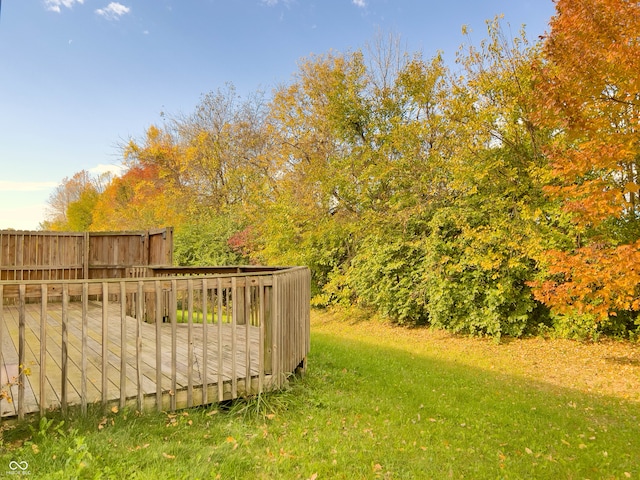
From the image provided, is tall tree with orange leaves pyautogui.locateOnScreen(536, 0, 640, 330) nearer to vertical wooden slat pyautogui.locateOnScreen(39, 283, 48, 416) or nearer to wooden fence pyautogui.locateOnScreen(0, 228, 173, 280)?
vertical wooden slat pyautogui.locateOnScreen(39, 283, 48, 416)

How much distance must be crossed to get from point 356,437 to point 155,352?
7.93 feet

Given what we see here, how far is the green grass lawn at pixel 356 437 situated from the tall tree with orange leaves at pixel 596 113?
195 centimetres

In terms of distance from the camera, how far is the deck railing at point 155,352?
294 cm

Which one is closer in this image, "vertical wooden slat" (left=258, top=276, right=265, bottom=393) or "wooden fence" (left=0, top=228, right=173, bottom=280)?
"vertical wooden slat" (left=258, top=276, right=265, bottom=393)

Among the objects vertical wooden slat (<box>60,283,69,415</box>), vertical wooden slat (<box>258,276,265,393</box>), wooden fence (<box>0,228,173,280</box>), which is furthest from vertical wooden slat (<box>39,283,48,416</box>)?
wooden fence (<box>0,228,173,280</box>)

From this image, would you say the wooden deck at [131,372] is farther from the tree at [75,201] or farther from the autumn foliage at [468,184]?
the tree at [75,201]

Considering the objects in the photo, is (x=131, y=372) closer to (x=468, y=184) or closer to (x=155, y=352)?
(x=155, y=352)

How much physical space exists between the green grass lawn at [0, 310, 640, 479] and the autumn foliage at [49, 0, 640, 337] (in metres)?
3.02

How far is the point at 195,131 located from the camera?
71.6 ft

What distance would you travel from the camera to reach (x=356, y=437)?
3418 millimetres

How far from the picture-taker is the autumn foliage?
6.49 m

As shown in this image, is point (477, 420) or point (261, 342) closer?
point (261, 342)

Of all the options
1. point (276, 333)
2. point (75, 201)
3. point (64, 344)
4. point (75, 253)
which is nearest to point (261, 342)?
point (276, 333)

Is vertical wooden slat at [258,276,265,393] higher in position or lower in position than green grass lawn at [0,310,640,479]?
higher
